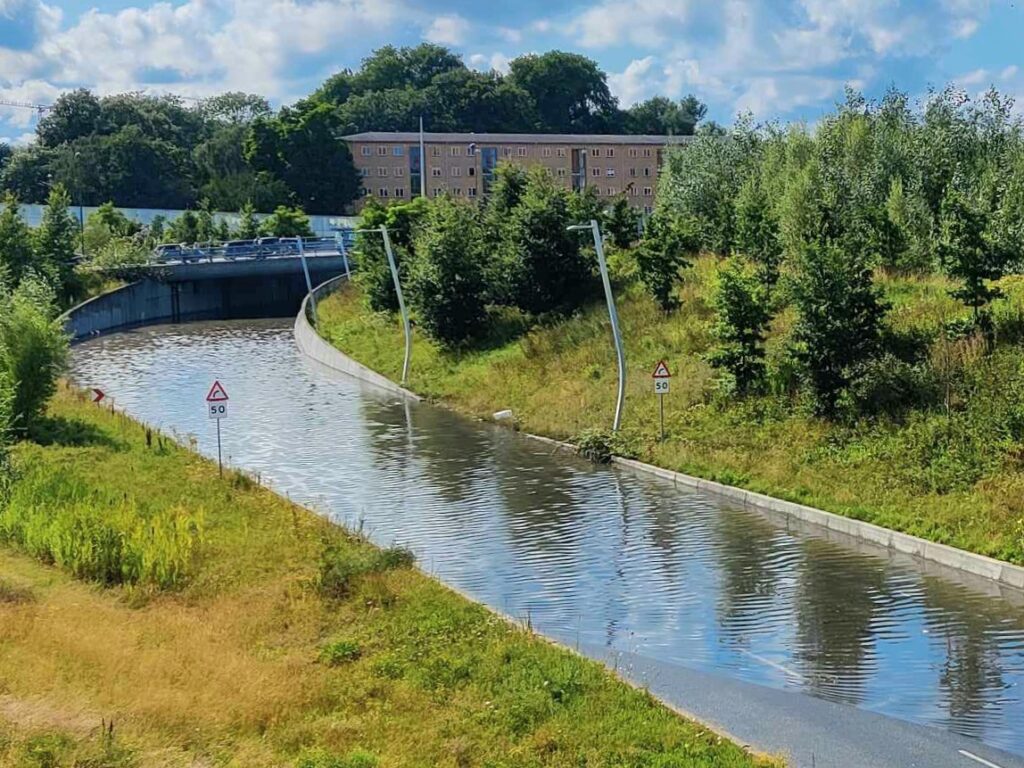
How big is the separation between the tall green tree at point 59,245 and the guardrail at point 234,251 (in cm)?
668

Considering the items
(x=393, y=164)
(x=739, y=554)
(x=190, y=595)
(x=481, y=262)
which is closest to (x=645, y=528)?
(x=739, y=554)

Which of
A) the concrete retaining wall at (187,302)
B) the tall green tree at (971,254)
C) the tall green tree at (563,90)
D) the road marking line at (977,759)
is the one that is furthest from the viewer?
the tall green tree at (563,90)

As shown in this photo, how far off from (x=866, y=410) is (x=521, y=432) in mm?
11006

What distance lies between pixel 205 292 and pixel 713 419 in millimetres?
59976

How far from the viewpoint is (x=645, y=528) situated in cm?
2102

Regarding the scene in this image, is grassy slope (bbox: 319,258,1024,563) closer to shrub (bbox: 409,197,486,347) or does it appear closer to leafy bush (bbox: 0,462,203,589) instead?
shrub (bbox: 409,197,486,347)

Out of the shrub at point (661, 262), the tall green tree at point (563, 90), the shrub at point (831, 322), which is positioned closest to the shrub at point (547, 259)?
the shrub at point (661, 262)

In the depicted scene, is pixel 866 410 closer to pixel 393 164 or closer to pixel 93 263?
pixel 93 263

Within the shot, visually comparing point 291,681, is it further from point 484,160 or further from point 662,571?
point 484,160

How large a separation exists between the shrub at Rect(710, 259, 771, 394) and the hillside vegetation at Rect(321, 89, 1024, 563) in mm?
56

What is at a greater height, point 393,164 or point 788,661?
point 393,164

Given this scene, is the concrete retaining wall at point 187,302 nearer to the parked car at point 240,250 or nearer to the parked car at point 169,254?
the parked car at point 169,254

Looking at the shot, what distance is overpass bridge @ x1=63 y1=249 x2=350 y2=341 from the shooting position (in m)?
67.7

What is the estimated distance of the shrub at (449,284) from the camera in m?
42.8
